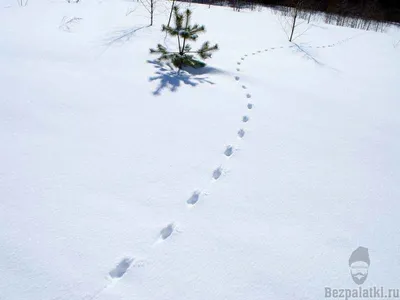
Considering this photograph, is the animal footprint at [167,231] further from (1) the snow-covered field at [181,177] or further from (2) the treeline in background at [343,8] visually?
(2) the treeline in background at [343,8]

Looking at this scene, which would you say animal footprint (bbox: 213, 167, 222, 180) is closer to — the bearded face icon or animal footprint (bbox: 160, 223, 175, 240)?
animal footprint (bbox: 160, 223, 175, 240)

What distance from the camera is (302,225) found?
187 cm

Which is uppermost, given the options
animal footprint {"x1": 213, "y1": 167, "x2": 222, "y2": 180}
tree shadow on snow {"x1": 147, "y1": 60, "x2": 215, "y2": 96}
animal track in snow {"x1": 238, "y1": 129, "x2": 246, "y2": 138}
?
tree shadow on snow {"x1": 147, "y1": 60, "x2": 215, "y2": 96}

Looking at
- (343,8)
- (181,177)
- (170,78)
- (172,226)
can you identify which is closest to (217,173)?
(181,177)

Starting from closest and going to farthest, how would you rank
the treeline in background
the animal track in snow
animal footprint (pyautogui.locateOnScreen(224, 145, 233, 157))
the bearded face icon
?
the bearded face icon
animal footprint (pyautogui.locateOnScreen(224, 145, 233, 157))
the animal track in snow
the treeline in background

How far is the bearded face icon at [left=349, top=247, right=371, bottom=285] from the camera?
1.58 m

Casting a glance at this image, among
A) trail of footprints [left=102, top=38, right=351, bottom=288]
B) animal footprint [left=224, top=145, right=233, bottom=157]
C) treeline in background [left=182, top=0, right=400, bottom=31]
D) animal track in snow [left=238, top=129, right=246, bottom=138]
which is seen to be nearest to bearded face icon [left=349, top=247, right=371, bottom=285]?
trail of footprints [left=102, top=38, right=351, bottom=288]

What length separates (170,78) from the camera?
379 centimetres

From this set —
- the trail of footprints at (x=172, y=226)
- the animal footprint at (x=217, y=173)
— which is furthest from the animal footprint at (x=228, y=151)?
the animal footprint at (x=217, y=173)

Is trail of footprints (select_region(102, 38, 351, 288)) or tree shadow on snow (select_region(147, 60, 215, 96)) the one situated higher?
tree shadow on snow (select_region(147, 60, 215, 96))

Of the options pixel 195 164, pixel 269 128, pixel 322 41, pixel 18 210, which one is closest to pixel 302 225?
pixel 195 164

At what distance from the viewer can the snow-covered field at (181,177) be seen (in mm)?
1501

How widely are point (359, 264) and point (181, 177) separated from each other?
1.38 metres

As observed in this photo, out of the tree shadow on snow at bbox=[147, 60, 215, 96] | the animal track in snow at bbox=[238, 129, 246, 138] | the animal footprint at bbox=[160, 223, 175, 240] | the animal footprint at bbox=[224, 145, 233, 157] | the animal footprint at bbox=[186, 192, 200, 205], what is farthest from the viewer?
the tree shadow on snow at bbox=[147, 60, 215, 96]
